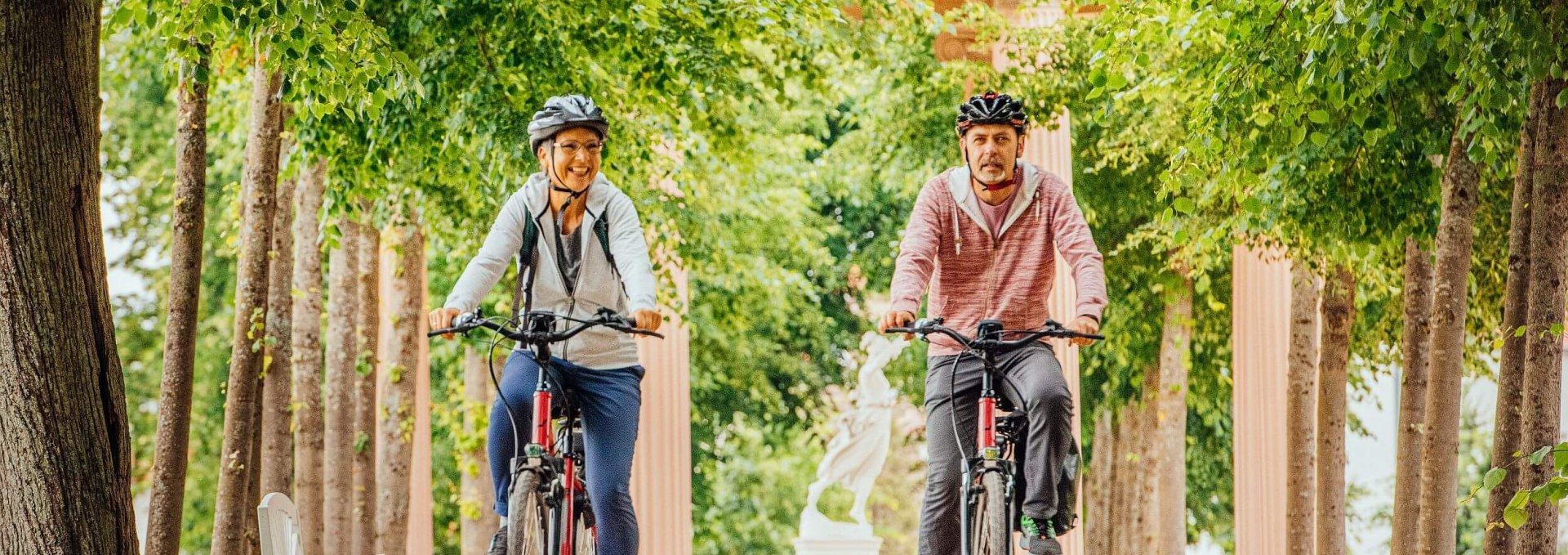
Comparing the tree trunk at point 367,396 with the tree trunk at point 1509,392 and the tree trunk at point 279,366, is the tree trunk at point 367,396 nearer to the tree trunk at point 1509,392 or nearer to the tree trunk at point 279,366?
the tree trunk at point 279,366

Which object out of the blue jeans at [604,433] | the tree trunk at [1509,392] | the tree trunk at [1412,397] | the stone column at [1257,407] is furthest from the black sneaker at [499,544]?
the stone column at [1257,407]

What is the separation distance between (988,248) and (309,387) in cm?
654

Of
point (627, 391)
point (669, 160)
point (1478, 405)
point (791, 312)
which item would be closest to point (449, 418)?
point (791, 312)

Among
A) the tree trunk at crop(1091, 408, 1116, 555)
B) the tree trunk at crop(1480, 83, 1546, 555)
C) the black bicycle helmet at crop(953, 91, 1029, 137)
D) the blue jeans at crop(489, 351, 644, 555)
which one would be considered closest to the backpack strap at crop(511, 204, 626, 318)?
the blue jeans at crop(489, 351, 644, 555)

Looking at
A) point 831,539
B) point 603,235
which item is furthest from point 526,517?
point 831,539

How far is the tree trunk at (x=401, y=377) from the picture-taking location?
14797 millimetres

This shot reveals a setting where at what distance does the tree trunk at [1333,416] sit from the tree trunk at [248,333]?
22.7 feet

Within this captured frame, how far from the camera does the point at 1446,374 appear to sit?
9.22 metres

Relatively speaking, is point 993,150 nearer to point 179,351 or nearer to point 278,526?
point 278,526

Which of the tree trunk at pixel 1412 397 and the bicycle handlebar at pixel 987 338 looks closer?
the bicycle handlebar at pixel 987 338

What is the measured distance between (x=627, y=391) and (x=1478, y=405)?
30773 mm

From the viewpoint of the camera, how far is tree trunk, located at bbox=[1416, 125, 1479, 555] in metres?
9.21

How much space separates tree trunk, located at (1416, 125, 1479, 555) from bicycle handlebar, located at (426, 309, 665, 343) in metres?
4.95

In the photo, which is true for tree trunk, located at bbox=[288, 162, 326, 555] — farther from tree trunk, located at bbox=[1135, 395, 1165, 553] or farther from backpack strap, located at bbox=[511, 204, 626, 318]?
tree trunk, located at bbox=[1135, 395, 1165, 553]
